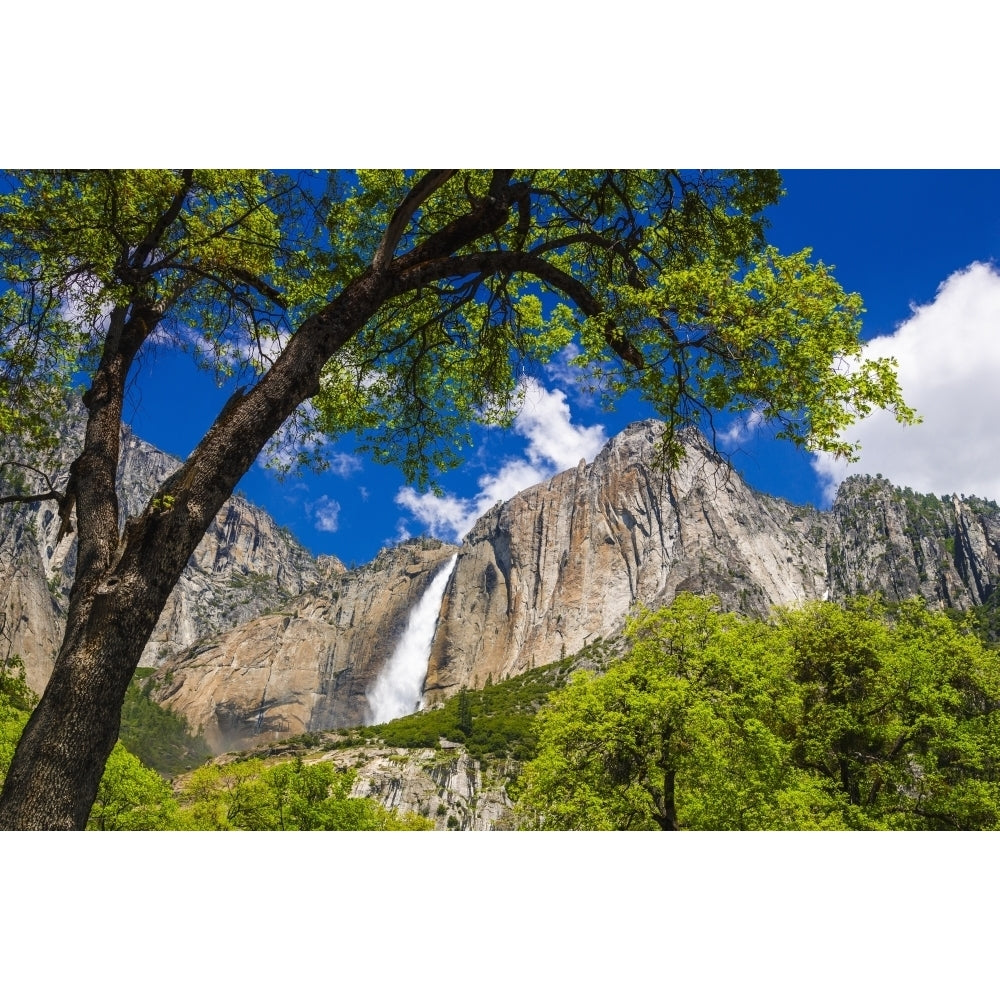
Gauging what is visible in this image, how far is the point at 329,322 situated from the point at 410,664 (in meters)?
144

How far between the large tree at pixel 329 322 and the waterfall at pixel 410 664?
5163 inches

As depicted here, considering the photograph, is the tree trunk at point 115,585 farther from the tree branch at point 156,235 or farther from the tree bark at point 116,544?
the tree branch at point 156,235

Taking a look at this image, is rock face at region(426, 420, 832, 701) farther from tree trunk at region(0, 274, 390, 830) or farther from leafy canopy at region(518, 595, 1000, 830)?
tree trunk at region(0, 274, 390, 830)

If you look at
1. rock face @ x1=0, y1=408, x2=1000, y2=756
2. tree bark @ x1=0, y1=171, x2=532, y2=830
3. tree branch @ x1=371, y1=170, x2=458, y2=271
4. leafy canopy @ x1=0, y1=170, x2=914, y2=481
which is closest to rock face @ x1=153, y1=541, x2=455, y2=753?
rock face @ x1=0, y1=408, x2=1000, y2=756

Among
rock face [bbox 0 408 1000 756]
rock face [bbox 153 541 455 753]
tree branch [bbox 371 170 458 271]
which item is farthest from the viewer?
rock face [bbox 153 541 455 753]

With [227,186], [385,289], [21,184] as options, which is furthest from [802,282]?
[21,184]

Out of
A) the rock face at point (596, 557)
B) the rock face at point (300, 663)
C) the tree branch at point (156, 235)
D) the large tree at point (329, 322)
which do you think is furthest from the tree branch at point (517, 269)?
the rock face at point (300, 663)

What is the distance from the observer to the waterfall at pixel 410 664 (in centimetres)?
13500

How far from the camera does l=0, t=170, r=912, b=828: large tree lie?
3322 mm

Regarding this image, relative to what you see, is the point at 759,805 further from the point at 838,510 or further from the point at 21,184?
the point at 838,510

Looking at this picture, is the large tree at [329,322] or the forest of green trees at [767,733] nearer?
the large tree at [329,322]

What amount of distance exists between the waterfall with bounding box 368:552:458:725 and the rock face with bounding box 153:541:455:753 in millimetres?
1736

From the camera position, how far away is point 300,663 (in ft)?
465

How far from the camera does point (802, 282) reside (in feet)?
15.1
